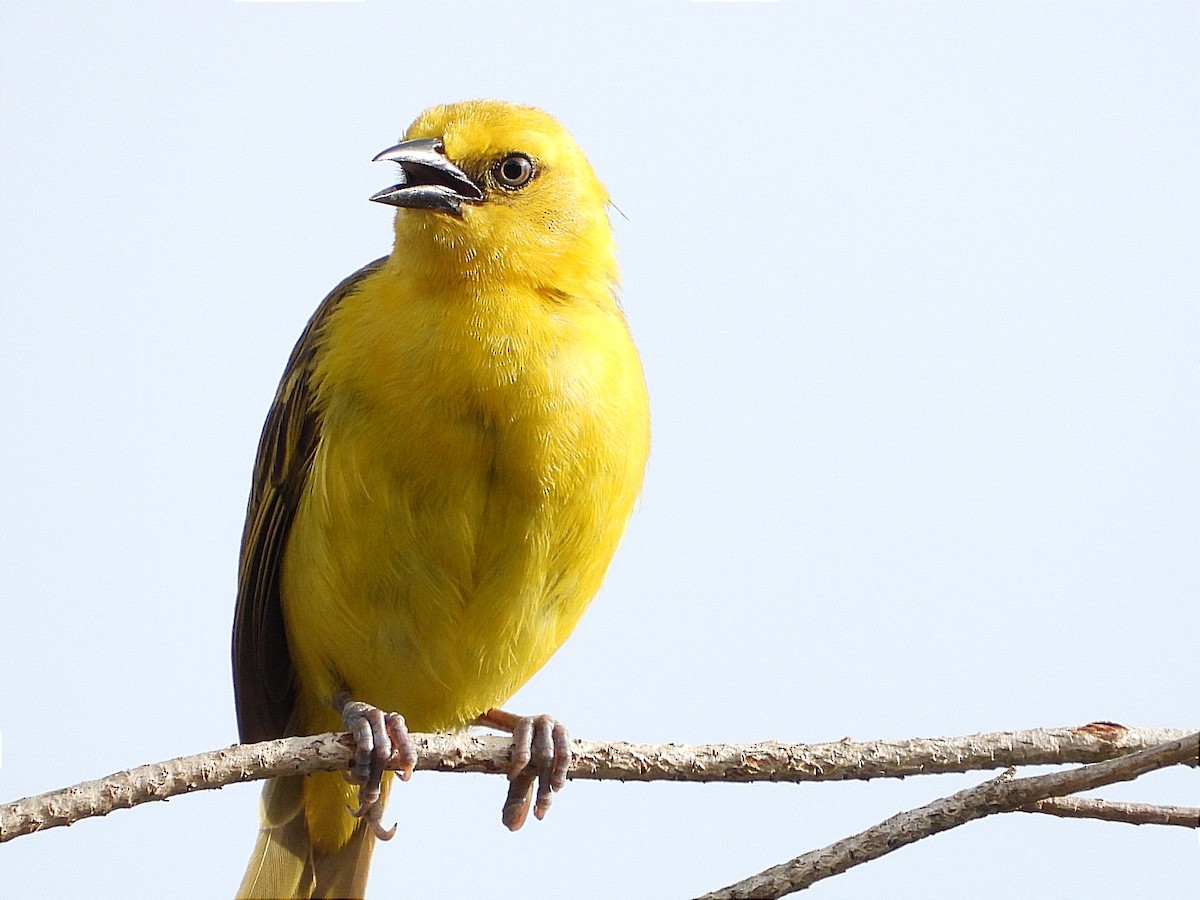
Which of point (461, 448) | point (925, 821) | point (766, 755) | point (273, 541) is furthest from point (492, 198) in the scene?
point (925, 821)

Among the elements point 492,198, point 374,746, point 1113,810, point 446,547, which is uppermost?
point 492,198

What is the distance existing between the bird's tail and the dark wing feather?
305 mm

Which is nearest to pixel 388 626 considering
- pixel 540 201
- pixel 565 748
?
pixel 565 748

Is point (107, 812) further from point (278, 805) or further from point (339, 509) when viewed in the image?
point (278, 805)

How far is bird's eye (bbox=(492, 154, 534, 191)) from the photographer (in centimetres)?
439

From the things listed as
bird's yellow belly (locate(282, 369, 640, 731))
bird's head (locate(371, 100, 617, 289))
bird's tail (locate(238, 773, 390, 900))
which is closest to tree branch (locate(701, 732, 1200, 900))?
bird's yellow belly (locate(282, 369, 640, 731))

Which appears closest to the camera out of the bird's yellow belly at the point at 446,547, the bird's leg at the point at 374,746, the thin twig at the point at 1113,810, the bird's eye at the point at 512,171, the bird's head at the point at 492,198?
the thin twig at the point at 1113,810

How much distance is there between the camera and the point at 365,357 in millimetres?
4281

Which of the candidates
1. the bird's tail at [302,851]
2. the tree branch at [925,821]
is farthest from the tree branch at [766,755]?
the bird's tail at [302,851]

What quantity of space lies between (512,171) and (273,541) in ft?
4.87

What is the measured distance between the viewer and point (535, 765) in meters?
4.17

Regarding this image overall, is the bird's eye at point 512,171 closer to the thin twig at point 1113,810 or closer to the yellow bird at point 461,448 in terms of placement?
the yellow bird at point 461,448

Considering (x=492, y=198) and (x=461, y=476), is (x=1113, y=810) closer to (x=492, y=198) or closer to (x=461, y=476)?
(x=461, y=476)

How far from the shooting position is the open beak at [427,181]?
4.19 meters
